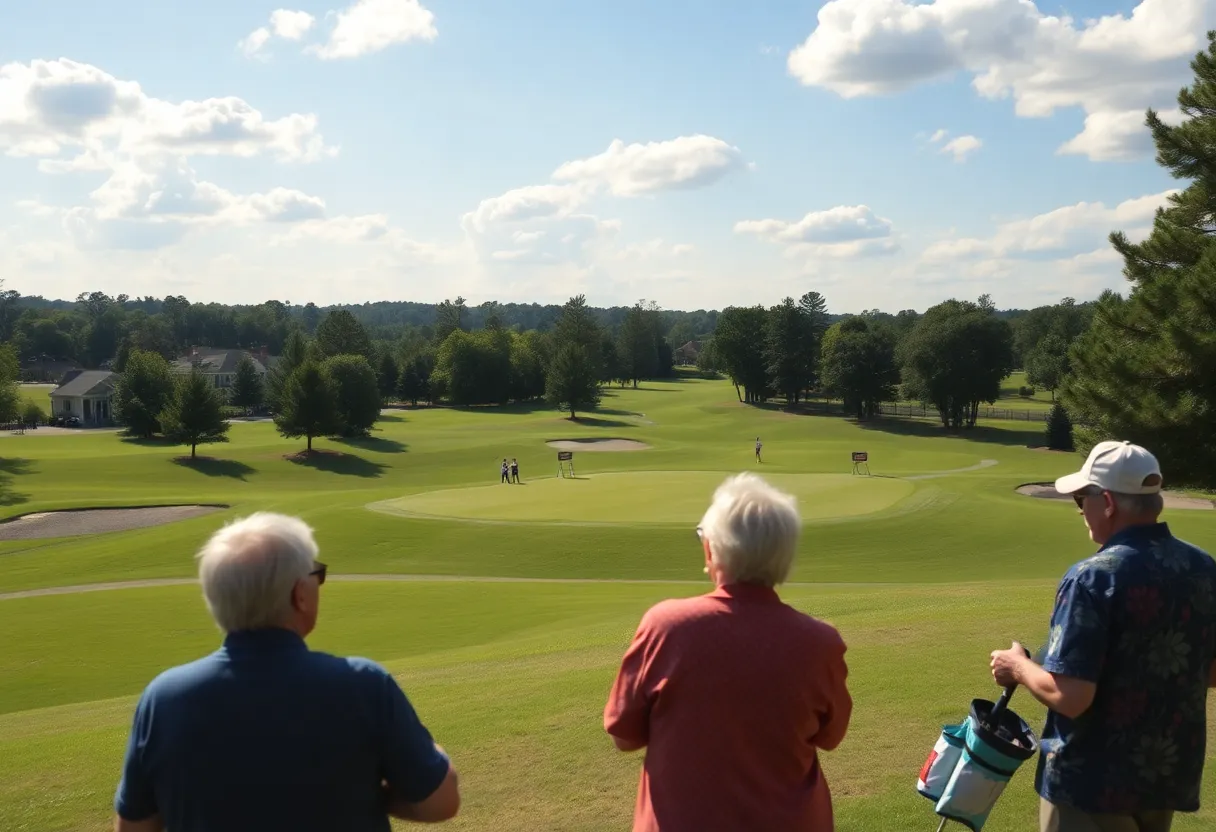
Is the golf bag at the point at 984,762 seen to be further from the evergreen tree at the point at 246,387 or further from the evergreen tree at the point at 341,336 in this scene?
the evergreen tree at the point at 341,336

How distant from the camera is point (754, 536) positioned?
3990 millimetres

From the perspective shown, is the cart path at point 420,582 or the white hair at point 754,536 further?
the cart path at point 420,582

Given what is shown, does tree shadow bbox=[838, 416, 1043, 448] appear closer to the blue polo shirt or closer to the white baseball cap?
the white baseball cap

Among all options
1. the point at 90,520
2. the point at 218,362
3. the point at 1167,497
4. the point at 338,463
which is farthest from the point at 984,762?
the point at 218,362

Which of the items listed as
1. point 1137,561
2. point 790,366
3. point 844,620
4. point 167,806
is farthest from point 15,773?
point 790,366

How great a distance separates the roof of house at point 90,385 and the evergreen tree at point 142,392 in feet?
93.0

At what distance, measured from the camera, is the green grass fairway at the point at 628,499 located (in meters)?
31.5

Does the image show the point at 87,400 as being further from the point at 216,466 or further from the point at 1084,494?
the point at 1084,494

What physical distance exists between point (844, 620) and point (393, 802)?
12.6 meters

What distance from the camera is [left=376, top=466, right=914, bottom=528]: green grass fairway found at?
3147 cm

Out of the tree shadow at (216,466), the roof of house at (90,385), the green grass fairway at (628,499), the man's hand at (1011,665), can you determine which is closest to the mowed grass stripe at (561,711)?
the man's hand at (1011,665)

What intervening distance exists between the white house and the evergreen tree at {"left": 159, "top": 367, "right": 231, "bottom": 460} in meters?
44.1

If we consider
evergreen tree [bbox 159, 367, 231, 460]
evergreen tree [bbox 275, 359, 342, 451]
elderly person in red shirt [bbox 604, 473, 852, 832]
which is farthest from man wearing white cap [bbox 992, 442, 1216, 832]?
evergreen tree [bbox 275, 359, 342, 451]

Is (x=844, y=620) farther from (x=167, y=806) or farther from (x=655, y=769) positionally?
(x=167, y=806)
